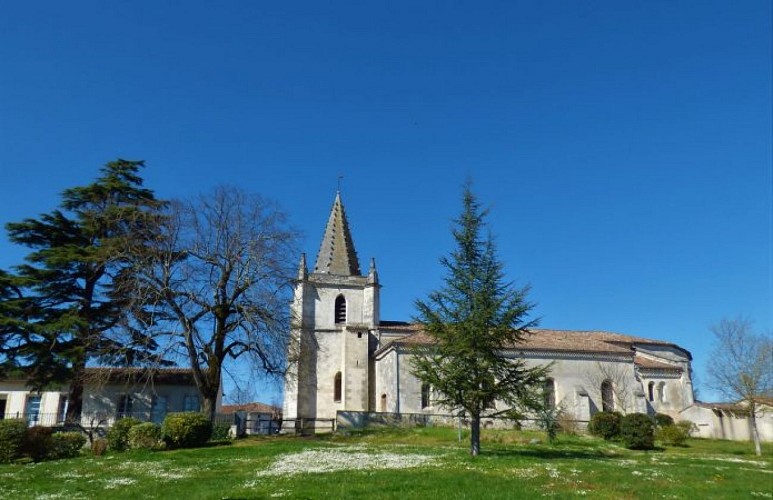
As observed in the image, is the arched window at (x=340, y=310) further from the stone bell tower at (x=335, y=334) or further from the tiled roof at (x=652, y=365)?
the tiled roof at (x=652, y=365)

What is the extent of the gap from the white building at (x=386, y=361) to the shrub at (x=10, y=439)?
64.5 feet

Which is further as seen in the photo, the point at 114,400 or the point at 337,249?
the point at 337,249

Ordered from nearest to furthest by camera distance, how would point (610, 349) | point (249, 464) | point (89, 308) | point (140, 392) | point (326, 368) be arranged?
point (249, 464), point (89, 308), point (140, 392), point (610, 349), point (326, 368)

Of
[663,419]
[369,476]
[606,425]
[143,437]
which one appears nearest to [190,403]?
[143,437]

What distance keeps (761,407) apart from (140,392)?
3948 centimetres

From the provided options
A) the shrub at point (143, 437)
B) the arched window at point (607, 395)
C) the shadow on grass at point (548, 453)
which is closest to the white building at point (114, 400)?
the shrub at point (143, 437)

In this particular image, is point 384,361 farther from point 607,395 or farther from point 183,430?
point 183,430

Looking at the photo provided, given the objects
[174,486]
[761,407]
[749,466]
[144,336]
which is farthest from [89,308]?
[761,407]

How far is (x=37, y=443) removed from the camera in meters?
24.1

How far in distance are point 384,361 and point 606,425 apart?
16594mm

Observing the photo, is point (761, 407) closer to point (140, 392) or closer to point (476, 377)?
point (476, 377)

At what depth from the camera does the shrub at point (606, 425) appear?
112ft

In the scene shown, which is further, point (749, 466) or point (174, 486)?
point (749, 466)

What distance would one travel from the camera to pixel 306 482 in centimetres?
1441
